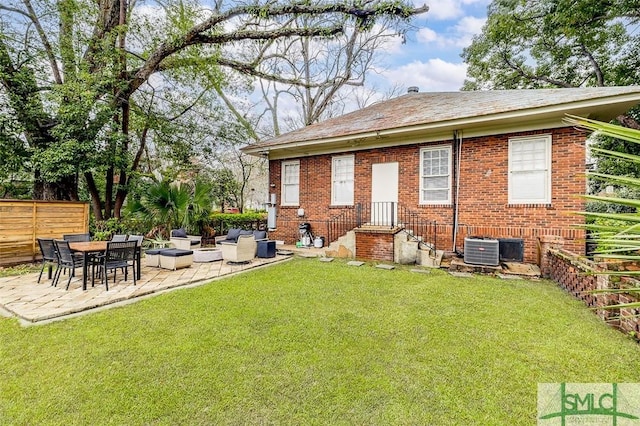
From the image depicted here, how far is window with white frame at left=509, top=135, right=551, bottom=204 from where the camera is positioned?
8.02 m

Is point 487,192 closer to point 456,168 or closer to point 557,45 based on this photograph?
point 456,168

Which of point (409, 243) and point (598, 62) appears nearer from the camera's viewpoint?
point (409, 243)

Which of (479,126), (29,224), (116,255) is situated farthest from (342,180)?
(29,224)

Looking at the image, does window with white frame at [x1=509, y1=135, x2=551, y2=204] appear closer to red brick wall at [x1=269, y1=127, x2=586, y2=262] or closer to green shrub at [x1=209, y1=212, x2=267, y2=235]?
red brick wall at [x1=269, y1=127, x2=586, y2=262]

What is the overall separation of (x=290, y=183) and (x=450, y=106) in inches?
250

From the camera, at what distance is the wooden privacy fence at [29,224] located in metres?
8.14

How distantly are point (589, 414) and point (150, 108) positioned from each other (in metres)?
15.4

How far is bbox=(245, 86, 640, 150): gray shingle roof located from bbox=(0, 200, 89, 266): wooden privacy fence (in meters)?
6.35

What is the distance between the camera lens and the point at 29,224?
28.0ft

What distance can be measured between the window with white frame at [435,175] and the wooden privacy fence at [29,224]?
10773 millimetres

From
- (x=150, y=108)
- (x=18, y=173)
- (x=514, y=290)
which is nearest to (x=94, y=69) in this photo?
(x=150, y=108)

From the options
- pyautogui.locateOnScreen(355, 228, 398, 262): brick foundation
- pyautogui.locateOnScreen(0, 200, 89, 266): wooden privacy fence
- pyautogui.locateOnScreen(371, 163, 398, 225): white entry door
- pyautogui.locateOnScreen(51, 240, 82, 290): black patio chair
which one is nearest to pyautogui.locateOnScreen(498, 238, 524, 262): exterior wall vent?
pyautogui.locateOnScreen(355, 228, 398, 262): brick foundation

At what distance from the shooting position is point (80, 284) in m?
6.25

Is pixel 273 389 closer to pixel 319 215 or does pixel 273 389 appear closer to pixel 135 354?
pixel 135 354
